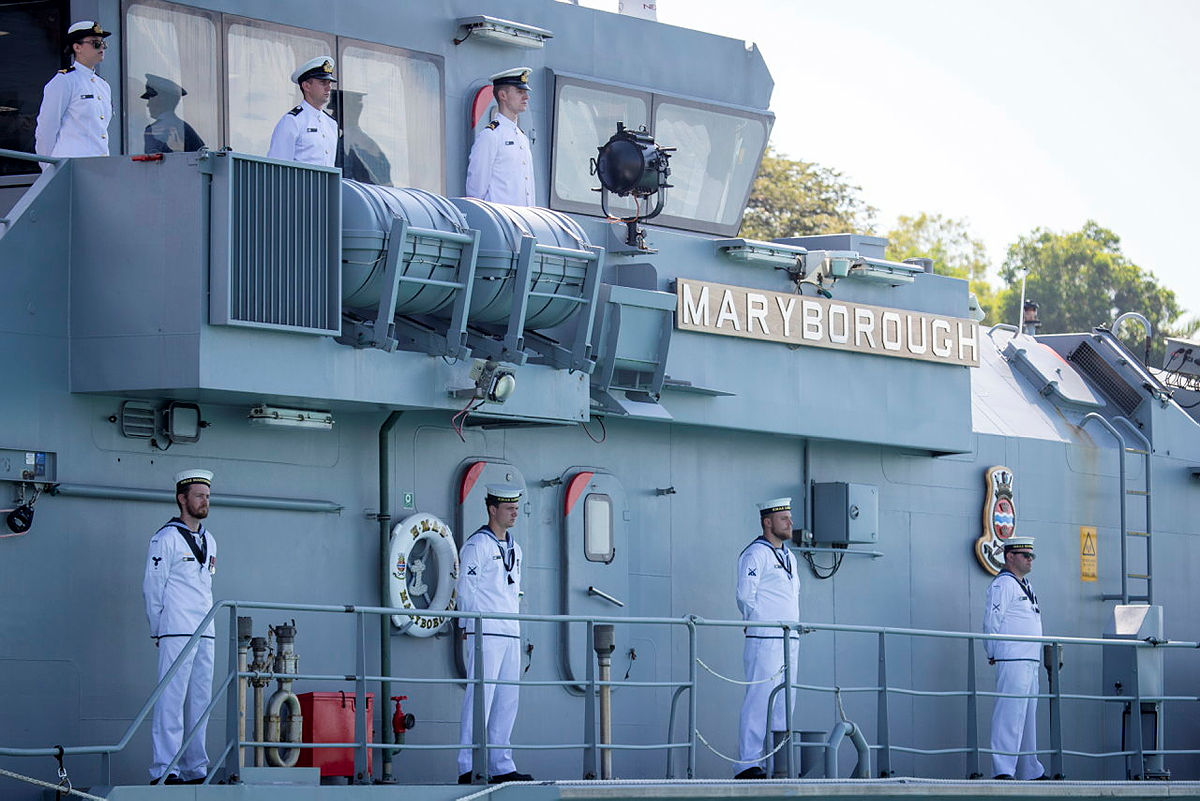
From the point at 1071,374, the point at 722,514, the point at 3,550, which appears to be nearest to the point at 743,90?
the point at 722,514

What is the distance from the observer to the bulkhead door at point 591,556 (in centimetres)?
1088

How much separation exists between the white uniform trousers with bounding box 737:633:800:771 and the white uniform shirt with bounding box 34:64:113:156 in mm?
4479

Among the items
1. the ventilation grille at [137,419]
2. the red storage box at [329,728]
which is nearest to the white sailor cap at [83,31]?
the ventilation grille at [137,419]

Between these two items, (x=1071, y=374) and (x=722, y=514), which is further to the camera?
(x=1071, y=374)

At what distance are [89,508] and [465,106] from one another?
345cm

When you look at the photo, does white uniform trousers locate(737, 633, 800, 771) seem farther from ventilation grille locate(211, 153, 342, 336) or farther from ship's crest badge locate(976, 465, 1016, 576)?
ventilation grille locate(211, 153, 342, 336)

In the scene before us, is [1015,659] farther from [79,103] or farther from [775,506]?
[79,103]

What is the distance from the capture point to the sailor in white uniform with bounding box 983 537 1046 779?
40.2ft

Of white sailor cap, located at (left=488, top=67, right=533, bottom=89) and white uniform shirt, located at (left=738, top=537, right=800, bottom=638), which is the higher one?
white sailor cap, located at (left=488, top=67, right=533, bottom=89)

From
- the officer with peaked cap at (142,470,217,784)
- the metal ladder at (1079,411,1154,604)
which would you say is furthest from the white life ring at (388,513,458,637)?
the metal ladder at (1079,411,1154,604)

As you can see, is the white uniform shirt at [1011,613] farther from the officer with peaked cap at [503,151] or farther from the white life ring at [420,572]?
the officer with peaked cap at [503,151]

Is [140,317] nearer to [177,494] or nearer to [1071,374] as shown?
[177,494]

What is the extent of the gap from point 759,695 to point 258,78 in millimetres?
4338

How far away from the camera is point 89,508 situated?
9047mm
